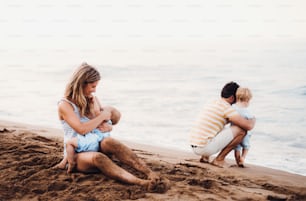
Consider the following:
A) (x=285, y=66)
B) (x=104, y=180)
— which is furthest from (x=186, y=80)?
(x=104, y=180)

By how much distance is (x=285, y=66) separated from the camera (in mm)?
20641

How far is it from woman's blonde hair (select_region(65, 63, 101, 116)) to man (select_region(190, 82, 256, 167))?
147 cm

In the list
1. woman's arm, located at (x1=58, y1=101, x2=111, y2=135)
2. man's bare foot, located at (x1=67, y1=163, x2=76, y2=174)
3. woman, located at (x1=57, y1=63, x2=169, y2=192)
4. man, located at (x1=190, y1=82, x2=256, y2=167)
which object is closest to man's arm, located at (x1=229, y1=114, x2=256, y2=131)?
man, located at (x1=190, y1=82, x2=256, y2=167)

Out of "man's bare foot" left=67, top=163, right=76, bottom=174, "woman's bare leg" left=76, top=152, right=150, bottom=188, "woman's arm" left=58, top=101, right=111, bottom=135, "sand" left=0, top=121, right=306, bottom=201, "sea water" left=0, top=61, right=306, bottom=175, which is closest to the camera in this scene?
"sand" left=0, top=121, right=306, bottom=201

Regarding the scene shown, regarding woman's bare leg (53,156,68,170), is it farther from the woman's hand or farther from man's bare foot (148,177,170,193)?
man's bare foot (148,177,170,193)

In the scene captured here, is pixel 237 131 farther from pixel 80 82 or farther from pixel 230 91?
pixel 80 82

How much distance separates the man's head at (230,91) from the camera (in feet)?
15.2

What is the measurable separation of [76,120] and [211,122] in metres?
1.61

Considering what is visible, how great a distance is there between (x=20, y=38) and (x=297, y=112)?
33.5m

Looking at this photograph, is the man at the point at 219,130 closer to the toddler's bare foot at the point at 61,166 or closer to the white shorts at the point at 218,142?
the white shorts at the point at 218,142

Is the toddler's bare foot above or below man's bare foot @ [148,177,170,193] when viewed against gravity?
below

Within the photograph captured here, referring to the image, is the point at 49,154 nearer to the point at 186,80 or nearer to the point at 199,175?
the point at 199,175

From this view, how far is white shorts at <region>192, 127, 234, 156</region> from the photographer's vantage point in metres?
4.60

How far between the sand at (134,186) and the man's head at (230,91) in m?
0.75
